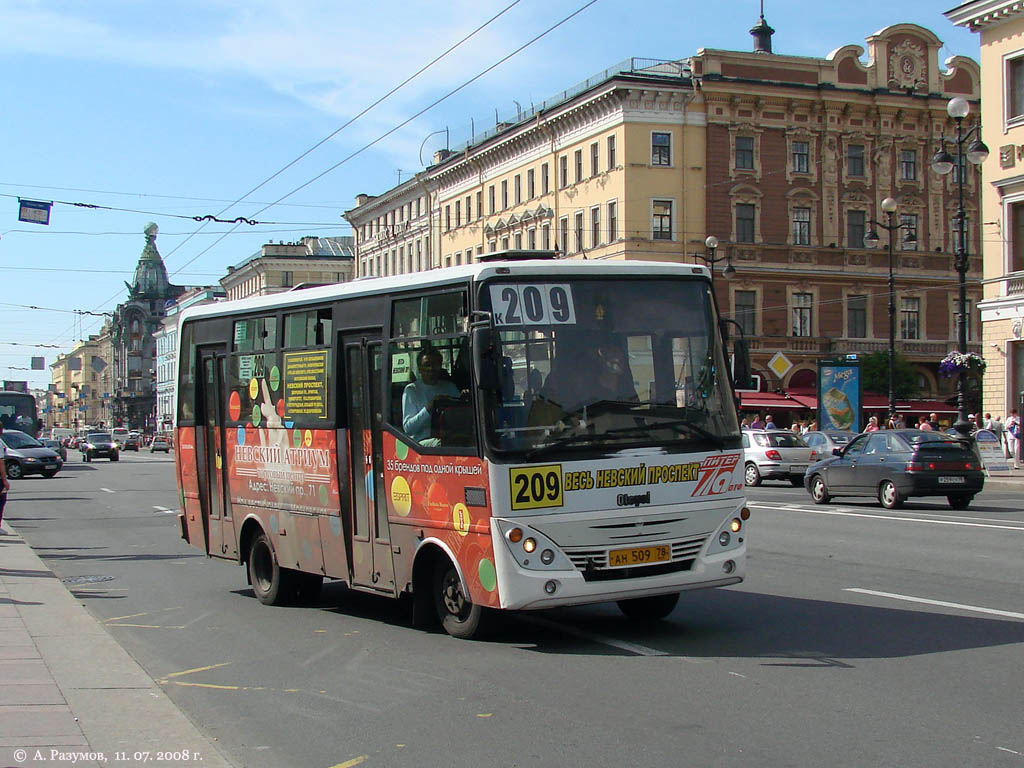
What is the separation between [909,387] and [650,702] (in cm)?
5808

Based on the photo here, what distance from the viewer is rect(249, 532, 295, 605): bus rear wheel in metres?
12.0

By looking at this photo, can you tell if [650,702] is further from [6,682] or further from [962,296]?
[962,296]

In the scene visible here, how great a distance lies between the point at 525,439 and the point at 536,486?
33cm

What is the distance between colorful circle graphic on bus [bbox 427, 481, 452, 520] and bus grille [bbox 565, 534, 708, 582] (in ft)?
3.29

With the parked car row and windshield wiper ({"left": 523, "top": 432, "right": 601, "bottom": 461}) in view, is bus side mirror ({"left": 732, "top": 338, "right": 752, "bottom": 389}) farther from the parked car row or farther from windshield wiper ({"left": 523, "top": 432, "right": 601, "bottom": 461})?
the parked car row

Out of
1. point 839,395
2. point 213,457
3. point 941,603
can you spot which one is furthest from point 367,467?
point 839,395

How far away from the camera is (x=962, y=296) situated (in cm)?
3409

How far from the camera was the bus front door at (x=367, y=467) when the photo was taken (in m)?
10.2

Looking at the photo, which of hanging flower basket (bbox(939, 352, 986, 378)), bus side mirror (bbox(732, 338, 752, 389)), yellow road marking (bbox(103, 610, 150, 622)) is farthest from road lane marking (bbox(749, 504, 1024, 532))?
hanging flower basket (bbox(939, 352, 986, 378))

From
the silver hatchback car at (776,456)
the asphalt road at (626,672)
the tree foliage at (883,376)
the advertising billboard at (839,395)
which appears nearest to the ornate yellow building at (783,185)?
the tree foliage at (883,376)

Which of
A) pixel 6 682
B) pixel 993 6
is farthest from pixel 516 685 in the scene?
pixel 993 6

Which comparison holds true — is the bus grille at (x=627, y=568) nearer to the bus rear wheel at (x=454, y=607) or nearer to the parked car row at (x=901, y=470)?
the bus rear wheel at (x=454, y=607)

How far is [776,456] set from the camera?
111ft

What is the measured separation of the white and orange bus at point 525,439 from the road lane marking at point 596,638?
0.38m
